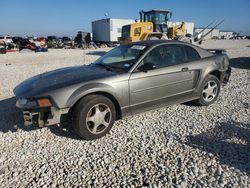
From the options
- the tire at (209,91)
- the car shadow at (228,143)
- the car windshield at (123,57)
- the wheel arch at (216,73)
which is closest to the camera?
the car shadow at (228,143)

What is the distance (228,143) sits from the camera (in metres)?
3.56

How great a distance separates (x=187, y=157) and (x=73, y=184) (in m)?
1.57

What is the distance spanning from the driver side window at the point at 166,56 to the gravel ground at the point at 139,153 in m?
1.07

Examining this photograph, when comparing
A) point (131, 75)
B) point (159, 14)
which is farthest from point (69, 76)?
point (159, 14)

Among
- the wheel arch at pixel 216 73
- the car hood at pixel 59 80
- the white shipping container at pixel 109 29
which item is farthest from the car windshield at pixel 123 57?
the white shipping container at pixel 109 29

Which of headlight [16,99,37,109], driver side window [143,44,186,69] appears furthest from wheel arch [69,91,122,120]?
driver side window [143,44,186,69]

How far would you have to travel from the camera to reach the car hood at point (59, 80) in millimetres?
3630

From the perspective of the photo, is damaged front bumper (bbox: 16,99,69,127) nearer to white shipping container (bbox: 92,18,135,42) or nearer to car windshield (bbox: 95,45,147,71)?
car windshield (bbox: 95,45,147,71)

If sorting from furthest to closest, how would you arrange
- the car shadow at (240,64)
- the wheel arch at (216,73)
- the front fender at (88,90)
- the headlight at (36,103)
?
the car shadow at (240,64) → the wheel arch at (216,73) → the front fender at (88,90) → the headlight at (36,103)

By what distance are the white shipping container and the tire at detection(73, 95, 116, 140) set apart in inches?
1264

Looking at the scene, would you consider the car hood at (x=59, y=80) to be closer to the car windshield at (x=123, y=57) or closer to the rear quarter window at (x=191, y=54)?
the car windshield at (x=123, y=57)

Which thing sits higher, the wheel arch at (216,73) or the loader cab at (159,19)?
the loader cab at (159,19)

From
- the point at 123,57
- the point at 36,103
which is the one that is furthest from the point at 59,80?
the point at 123,57

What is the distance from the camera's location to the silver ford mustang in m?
3.51
